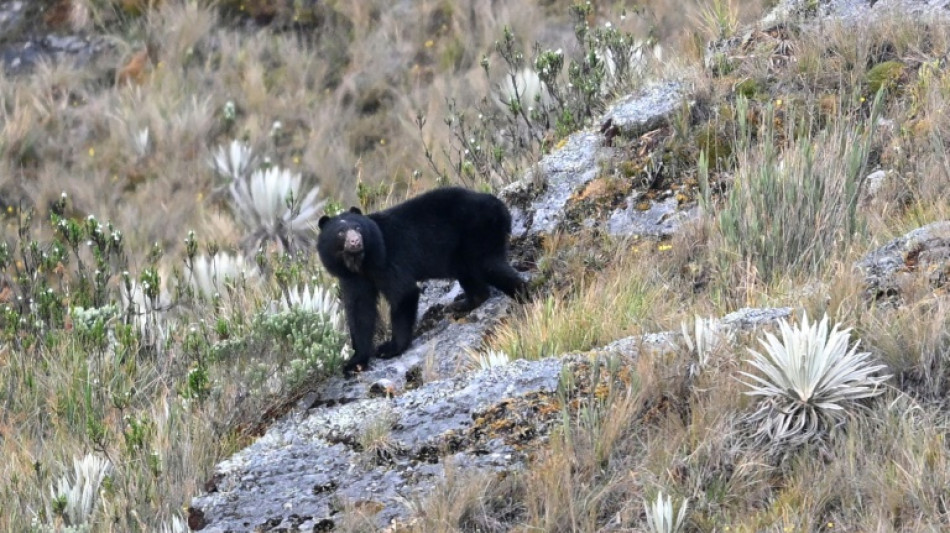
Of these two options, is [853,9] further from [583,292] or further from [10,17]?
[10,17]

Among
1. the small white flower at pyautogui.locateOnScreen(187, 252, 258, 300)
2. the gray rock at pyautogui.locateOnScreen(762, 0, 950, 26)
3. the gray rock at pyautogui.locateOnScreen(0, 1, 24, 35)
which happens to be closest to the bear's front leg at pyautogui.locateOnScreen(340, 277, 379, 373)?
the small white flower at pyautogui.locateOnScreen(187, 252, 258, 300)

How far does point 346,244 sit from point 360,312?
0.42 meters

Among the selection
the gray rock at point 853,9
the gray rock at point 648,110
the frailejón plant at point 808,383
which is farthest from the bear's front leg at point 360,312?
the gray rock at point 853,9

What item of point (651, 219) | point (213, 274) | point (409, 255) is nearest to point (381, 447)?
Result: point (409, 255)

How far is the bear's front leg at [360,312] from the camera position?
23.5ft

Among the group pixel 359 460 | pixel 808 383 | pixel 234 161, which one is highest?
pixel 808 383

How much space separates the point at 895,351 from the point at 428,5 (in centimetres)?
1171

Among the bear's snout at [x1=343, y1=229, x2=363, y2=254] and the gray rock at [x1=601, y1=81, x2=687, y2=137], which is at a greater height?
the bear's snout at [x1=343, y1=229, x2=363, y2=254]

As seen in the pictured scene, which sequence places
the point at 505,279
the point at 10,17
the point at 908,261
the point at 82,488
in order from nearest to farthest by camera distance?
the point at 908,261
the point at 82,488
the point at 505,279
the point at 10,17

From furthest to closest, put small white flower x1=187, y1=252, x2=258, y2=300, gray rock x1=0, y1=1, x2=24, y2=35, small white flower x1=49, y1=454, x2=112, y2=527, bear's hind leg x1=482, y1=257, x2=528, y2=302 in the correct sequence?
gray rock x1=0, y1=1, x2=24, y2=35
small white flower x1=187, y1=252, x2=258, y2=300
bear's hind leg x1=482, y1=257, x2=528, y2=302
small white flower x1=49, y1=454, x2=112, y2=527

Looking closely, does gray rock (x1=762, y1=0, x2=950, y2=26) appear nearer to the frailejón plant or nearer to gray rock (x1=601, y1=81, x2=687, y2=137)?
gray rock (x1=601, y1=81, x2=687, y2=137)

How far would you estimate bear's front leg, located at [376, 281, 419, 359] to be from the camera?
23.7ft

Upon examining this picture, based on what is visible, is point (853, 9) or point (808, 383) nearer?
point (808, 383)

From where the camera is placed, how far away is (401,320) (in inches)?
286
